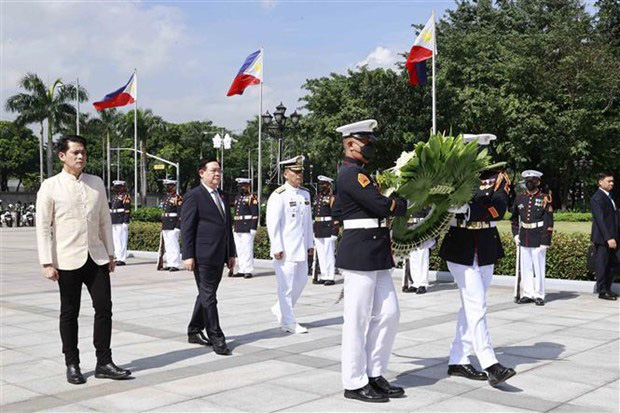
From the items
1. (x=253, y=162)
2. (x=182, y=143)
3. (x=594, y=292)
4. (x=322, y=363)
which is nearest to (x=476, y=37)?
(x=594, y=292)

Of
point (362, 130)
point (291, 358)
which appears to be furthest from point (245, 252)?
point (362, 130)

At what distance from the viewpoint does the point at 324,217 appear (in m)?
13.9

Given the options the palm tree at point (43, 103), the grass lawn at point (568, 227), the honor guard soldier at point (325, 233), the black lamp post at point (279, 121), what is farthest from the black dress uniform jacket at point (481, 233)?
the palm tree at point (43, 103)

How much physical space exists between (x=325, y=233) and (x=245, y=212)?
207 cm

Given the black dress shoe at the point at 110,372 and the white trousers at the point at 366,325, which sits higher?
the white trousers at the point at 366,325

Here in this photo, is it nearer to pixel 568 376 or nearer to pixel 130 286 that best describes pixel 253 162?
pixel 130 286

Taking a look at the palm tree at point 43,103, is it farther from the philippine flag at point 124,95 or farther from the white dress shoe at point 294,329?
the white dress shoe at point 294,329

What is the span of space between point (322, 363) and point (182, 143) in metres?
80.0

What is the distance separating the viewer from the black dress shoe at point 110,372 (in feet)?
19.5

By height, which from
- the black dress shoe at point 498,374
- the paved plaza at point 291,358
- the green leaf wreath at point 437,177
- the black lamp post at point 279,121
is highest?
the black lamp post at point 279,121

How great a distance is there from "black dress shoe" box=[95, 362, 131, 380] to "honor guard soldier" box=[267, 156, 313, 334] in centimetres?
255

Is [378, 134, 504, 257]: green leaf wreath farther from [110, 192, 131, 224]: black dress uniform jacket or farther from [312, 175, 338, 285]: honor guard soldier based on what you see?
[110, 192, 131, 224]: black dress uniform jacket

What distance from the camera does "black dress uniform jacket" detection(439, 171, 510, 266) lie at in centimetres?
585

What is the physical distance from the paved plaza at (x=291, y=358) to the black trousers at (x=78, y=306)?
0.90 feet
